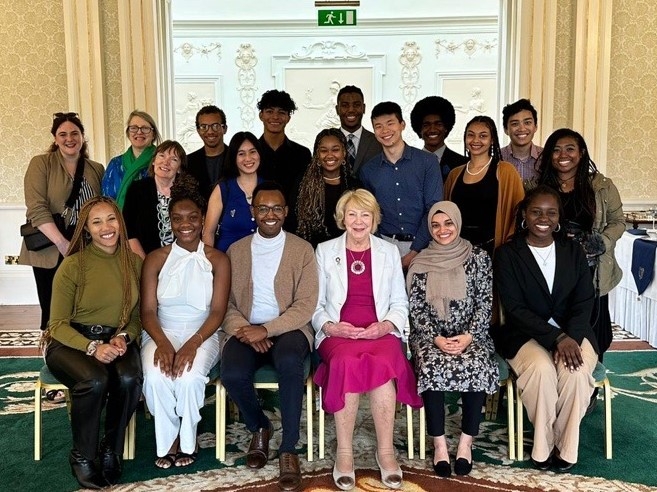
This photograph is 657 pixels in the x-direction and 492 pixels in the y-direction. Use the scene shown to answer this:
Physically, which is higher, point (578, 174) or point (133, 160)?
point (133, 160)

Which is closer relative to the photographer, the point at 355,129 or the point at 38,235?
the point at 38,235

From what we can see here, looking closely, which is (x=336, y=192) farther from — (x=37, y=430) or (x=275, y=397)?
(x=37, y=430)

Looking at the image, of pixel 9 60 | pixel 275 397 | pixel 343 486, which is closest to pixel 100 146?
pixel 9 60

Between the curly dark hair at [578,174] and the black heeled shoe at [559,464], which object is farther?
the curly dark hair at [578,174]

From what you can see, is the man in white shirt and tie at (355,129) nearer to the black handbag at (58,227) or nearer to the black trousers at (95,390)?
the black handbag at (58,227)

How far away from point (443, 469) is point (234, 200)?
1821 mm

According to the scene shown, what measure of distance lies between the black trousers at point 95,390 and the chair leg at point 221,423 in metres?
0.38

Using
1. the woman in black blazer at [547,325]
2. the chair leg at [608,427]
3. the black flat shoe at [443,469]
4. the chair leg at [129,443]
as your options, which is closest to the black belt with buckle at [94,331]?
the chair leg at [129,443]

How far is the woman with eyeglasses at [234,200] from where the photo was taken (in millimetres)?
3615

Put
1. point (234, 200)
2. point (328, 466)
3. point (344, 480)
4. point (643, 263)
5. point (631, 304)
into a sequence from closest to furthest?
point (344, 480) → point (328, 466) → point (234, 200) → point (643, 263) → point (631, 304)

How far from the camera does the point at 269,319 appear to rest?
3.28m

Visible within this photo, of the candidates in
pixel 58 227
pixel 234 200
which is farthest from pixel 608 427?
pixel 58 227

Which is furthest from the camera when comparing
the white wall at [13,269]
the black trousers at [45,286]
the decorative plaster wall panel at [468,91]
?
the decorative plaster wall panel at [468,91]

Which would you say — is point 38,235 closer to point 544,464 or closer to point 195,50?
point 544,464
